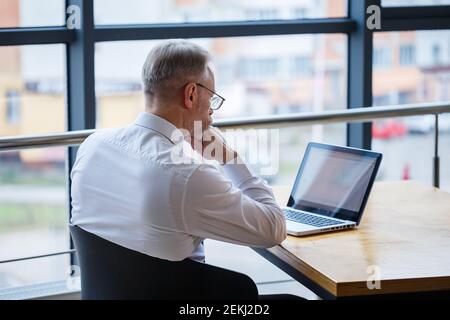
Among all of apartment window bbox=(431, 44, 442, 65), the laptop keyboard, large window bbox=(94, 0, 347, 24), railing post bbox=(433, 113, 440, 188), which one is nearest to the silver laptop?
the laptop keyboard

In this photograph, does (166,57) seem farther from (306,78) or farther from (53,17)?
(306,78)

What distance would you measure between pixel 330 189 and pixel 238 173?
0.33 metres

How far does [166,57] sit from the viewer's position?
7.03 feet

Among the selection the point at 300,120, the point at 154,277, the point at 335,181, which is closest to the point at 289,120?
the point at 300,120

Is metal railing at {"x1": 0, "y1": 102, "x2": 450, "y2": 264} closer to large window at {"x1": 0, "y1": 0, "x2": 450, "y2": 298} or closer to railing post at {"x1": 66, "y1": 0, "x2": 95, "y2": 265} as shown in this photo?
large window at {"x1": 0, "y1": 0, "x2": 450, "y2": 298}

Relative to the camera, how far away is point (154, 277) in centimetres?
193

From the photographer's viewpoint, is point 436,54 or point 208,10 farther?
point 436,54

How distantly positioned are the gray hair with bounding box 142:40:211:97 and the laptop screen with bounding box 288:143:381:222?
1.75 ft

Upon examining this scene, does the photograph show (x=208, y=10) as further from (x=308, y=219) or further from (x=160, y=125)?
(x=160, y=125)

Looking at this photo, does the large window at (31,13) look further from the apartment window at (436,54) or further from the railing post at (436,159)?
the apartment window at (436,54)

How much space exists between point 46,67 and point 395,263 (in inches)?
75.7

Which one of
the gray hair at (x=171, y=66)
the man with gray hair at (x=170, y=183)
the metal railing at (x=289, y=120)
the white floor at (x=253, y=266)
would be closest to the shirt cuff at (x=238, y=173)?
the man with gray hair at (x=170, y=183)
